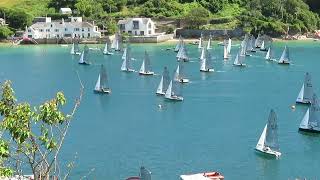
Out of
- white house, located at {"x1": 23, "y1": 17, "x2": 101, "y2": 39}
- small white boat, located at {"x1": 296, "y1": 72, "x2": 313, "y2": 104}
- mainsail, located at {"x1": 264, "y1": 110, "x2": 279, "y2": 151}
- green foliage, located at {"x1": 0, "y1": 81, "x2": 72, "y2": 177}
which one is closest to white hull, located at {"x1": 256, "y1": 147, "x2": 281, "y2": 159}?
mainsail, located at {"x1": 264, "y1": 110, "x2": 279, "y2": 151}

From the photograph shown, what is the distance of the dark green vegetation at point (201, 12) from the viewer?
146 metres

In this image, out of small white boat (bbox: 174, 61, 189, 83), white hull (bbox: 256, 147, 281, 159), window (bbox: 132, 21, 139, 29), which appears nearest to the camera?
white hull (bbox: 256, 147, 281, 159)

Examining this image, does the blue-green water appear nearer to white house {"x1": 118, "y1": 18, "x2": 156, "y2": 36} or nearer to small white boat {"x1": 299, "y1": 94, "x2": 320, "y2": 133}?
small white boat {"x1": 299, "y1": 94, "x2": 320, "y2": 133}

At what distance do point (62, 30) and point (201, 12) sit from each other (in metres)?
31.7

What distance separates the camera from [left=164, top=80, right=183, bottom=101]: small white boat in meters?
67.6

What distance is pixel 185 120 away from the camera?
57344 mm

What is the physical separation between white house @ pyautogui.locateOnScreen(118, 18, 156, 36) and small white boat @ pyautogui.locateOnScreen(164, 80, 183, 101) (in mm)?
75566

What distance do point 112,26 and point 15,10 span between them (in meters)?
23.5

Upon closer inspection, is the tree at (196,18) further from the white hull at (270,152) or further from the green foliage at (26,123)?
the green foliage at (26,123)

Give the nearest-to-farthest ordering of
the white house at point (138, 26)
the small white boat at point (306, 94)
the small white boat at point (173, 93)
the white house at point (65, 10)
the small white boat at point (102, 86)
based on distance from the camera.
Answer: the small white boat at point (306, 94) < the small white boat at point (173, 93) < the small white boat at point (102, 86) < the white house at point (138, 26) < the white house at point (65, 10)

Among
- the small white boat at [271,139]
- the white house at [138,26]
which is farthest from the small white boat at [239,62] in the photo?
the small white boat at [271,139]

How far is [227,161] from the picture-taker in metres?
42.6

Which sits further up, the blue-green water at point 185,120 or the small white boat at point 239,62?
the small white boat at point 239,62

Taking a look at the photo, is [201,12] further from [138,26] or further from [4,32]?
[4,32]
